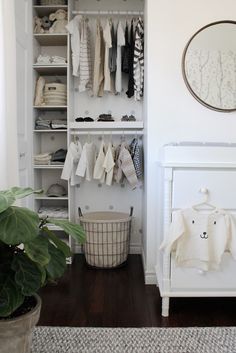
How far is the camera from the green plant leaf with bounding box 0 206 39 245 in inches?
37.4

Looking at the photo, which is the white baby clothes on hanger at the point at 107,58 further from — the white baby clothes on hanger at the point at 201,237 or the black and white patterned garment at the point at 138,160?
the white baby clothes on hanger at the point at 201,237

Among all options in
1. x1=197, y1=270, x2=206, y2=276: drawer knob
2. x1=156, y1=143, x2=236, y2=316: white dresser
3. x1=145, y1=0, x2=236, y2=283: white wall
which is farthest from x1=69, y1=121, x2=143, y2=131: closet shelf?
x1=197, y1=270, x2=206, y2=276: drawer knob

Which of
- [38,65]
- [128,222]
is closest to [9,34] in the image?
[38,65]

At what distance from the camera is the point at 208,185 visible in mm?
1859

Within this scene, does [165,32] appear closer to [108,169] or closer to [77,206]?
[108,169]

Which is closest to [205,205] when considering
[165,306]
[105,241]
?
[165,306]

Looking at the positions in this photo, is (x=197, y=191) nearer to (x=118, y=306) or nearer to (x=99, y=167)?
(x=118, y=306)

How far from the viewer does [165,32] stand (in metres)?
2.25

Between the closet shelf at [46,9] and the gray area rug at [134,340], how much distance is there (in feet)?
8.33

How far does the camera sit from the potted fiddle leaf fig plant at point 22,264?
0.99 m

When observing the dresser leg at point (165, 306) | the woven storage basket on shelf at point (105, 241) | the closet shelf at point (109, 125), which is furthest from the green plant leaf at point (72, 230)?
the closet shelf at point (109, 125)

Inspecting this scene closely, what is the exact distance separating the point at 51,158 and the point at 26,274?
1869mm

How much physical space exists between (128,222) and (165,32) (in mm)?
1526

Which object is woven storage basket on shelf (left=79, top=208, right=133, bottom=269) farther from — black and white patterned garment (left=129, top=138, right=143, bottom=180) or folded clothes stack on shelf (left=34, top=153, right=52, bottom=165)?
folded clothes stack on shelf (left=34, top=153, right=52, bottom=165)
